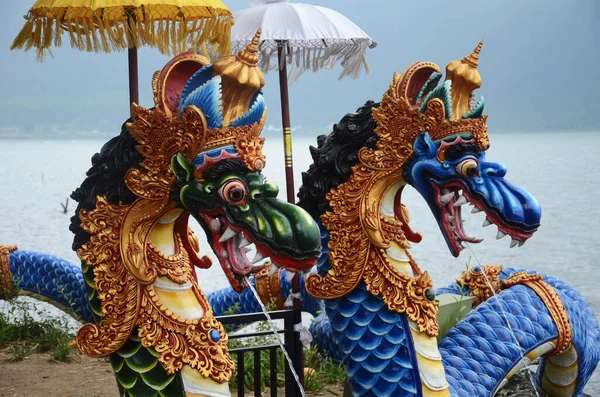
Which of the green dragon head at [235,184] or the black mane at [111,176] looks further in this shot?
the black mane at [111,176]

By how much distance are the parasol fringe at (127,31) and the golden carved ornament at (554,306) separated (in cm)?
162

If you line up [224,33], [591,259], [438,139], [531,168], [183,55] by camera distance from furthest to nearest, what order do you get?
[531,168] < [591,259] < [224,33] < [438,139] < [183,55]

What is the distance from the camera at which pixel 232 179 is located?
7.61ft

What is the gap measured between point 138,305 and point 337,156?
3.24ft

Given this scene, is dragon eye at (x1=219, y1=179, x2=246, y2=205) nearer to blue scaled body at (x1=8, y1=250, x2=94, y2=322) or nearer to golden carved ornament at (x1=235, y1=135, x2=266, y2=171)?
golden carved ornament at (x1=235, y1=135, x2=266, y2=171)

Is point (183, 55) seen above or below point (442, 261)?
above

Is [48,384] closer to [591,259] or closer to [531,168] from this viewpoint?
[591,259]

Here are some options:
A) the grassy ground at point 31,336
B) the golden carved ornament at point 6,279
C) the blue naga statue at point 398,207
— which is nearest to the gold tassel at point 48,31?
the blue naga statue at point 398,207

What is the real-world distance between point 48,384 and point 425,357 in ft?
7.42

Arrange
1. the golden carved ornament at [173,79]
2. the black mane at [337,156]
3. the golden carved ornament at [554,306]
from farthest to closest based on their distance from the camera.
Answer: the golden carved ornament at [554,306]
the black mane at [337,156]
the golden carved ornament at [173,79]

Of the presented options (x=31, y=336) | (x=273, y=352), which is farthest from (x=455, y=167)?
(x=31, y=336)

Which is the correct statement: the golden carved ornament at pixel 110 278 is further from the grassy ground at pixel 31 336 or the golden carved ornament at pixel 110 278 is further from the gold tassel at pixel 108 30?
the grassy ground at pixel 31 336

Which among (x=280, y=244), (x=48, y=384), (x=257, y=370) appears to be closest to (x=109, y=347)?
(x=280, y=244)

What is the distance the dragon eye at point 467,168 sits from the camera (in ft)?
9.78
